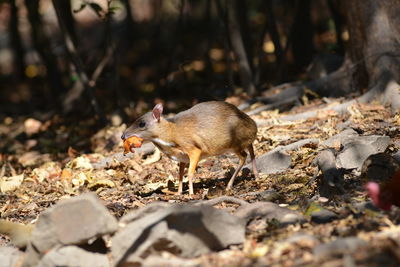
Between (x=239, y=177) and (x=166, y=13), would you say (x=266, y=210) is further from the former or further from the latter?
(x=166, y=13)

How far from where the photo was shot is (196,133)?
23.2ft

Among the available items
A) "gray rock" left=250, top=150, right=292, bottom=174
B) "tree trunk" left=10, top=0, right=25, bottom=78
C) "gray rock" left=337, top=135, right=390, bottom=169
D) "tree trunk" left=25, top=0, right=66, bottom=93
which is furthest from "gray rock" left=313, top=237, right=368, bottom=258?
"tree trunk" left=10, top=0, right=25, bottom=78

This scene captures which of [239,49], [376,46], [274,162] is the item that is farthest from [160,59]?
[274,162]

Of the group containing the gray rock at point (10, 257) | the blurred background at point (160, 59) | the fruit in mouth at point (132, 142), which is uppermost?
the fruit in mouth at point (132, 142)

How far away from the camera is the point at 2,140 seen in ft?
42.7

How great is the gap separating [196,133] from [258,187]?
0.88 meters

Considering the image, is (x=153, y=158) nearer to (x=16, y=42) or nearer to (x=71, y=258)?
(x=71, y=258)

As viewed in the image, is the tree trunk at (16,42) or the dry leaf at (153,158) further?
the tree trunk at (16,42)

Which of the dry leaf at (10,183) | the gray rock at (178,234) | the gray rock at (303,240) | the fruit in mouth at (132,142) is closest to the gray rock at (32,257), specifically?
the gray rock at (178,234)

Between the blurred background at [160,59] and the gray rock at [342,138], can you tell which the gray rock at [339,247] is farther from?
the blurred background at [160,59]

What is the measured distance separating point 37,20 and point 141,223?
403 inches

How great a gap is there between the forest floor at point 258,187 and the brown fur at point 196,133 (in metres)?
0.44

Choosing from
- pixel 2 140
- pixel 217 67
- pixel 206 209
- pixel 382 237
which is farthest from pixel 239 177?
pixel 217 67

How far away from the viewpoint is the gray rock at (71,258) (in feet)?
16.4
